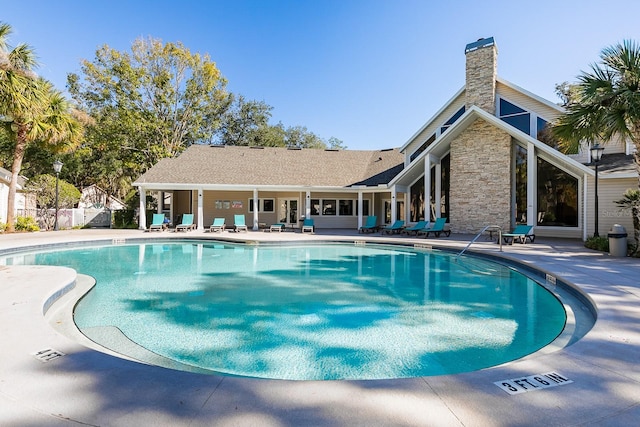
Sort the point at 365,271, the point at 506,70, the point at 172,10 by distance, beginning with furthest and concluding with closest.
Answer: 1. the point at 172,10
2. the point at 506,70
3. the point at 365,271

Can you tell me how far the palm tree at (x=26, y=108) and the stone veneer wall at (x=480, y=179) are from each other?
807 inches

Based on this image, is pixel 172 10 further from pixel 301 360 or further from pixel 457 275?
pixel 301 360

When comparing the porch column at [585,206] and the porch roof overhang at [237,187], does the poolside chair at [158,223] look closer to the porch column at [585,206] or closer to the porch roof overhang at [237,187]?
the porch roof overhang at [237,187]

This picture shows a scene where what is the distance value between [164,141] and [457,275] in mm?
28446

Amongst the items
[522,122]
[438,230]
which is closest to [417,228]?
[438,230]

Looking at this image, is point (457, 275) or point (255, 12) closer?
point (457, 275)

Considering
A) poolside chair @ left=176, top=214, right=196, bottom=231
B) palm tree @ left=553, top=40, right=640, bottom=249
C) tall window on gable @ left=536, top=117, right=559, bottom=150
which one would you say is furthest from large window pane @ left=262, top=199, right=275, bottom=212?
palm tree @ left=553, top=40, right=640, bottom=249

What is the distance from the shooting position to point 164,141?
30859mm

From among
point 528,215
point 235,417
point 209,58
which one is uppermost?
point 209,58

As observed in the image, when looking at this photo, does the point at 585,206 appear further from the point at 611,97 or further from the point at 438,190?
the point at 438,190

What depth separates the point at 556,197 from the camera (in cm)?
1608

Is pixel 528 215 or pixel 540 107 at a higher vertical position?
pixel 540 107

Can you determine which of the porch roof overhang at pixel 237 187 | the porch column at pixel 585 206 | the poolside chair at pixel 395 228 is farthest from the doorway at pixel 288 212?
the porch column at pixel 585 206

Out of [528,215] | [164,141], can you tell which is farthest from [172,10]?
[528,215]
